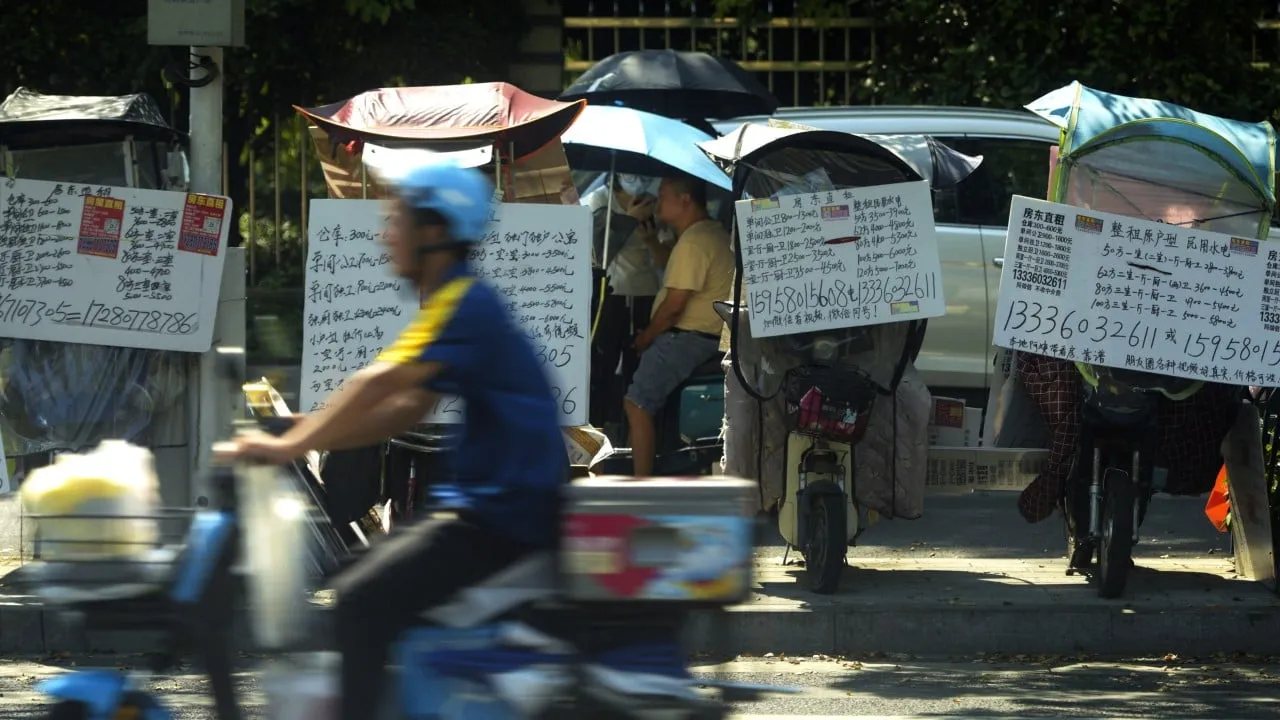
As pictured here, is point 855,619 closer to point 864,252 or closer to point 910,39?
point 864,252

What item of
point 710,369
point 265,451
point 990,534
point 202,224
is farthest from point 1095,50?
point 265,451

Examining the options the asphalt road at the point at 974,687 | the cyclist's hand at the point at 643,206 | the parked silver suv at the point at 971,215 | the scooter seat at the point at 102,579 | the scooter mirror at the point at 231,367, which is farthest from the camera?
the parked silver suv at the point at 971,215

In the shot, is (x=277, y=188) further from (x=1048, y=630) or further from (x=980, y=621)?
(x=1048, y=630)

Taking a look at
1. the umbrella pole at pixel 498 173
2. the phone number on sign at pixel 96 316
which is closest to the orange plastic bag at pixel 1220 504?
the umbrella pole at pixel 498 173

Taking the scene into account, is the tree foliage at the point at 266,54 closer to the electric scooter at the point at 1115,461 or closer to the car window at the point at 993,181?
the car window at the point at 993,181

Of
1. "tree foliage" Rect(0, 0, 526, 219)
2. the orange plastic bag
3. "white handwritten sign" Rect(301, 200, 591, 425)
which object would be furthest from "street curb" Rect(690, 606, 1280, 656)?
"tree foliage" Rect(0, 0, 526, 219)

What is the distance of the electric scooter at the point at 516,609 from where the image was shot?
371cm

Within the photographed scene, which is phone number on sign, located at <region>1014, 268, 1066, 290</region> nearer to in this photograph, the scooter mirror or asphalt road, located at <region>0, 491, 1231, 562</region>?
asphalt road, located at <region>0, 491, 1231, 562</region>

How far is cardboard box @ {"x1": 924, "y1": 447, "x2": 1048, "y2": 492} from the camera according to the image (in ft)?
23.9

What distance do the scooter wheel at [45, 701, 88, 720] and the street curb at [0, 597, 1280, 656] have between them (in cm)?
310

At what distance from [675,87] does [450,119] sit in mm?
3154

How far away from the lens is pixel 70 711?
3812 mm

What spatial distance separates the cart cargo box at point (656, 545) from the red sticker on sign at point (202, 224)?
13.6 feet

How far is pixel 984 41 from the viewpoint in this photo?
12734mm
